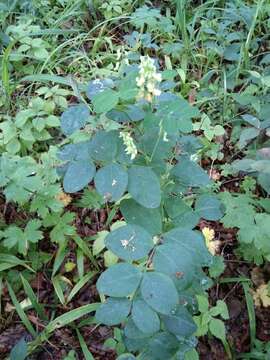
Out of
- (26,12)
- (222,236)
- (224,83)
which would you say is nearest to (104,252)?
(222,236)

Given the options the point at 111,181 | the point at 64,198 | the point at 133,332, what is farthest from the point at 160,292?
the point at 64,198

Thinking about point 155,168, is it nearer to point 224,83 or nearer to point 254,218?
point 254,218

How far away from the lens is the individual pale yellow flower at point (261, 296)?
1.86 metres

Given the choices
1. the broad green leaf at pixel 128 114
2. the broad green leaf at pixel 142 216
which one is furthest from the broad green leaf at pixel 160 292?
the broad green leaf at pixel 128 114

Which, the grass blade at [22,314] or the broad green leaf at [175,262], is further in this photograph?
the grass blade at [22,314]

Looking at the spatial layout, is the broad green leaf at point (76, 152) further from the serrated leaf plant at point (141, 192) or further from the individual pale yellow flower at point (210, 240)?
the individual pale yellow flower at point (210, 240)

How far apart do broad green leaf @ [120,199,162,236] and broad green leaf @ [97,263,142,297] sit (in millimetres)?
121

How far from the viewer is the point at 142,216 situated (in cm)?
121

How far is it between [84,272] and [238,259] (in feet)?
2.16

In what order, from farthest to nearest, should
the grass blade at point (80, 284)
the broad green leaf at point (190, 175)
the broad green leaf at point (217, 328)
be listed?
the grass blade at point (80, 284), the broad green leaf at point (217, 328), the broad green leaf at point (190, 175)

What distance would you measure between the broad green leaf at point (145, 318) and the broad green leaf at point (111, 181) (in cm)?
26

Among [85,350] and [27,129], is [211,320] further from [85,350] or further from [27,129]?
[27,129]

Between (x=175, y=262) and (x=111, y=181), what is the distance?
247 mm

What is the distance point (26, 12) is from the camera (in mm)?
3084
